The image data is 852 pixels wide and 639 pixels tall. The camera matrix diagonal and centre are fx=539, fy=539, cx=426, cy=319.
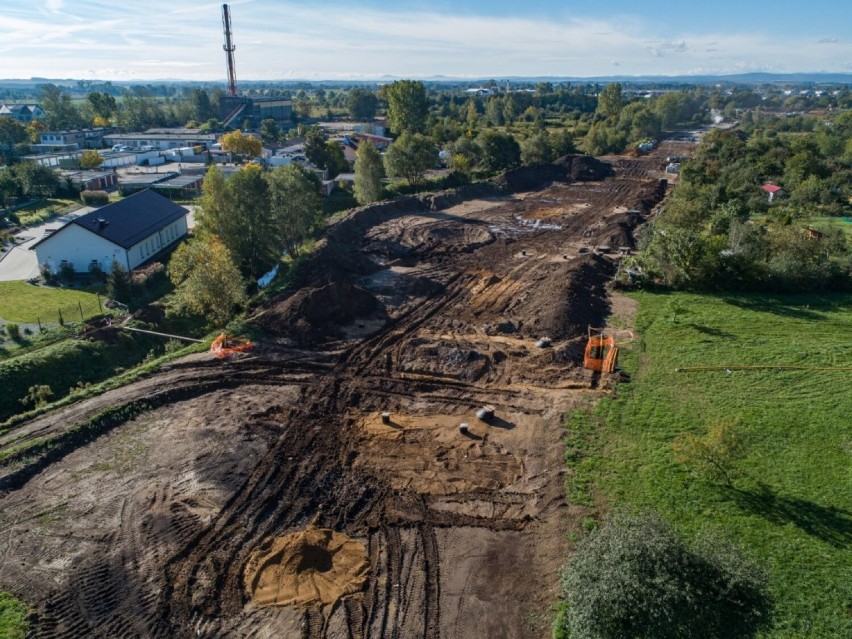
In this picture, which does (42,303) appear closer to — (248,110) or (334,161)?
(334,161)

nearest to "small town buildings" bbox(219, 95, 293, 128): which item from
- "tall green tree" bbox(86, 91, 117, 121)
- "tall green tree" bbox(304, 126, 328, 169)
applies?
"tall green tree" bbox(86, 91, 117, 121)

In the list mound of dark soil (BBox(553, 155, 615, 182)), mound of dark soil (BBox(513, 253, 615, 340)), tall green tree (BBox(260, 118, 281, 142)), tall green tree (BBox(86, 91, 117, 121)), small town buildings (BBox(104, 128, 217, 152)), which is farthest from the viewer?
tall green tree (BBox(86, 91, 117, 121))

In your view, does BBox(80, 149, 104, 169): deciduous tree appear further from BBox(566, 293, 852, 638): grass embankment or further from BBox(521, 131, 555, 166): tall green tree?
BBox(566, 293, 852, 638): grass embankment

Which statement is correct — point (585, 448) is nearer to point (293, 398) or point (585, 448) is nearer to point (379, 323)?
point (293, 398)

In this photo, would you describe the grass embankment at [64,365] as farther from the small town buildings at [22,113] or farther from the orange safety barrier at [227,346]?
the small town buildings at [22,113]

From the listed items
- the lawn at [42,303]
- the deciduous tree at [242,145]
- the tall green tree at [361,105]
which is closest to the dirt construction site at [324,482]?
the lawn at [42,303]

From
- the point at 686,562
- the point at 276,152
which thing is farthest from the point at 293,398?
the point at 276,152

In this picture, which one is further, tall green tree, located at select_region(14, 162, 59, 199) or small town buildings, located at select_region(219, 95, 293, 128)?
small town buildings, located at select_region(219, 95, 293, 128)
